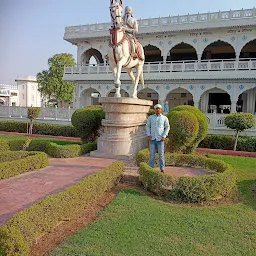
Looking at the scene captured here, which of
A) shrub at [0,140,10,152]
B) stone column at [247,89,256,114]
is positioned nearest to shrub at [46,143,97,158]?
shrub at [0,140,10,152]

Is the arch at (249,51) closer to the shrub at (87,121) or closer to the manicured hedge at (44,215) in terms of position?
the shrub at (87,121)

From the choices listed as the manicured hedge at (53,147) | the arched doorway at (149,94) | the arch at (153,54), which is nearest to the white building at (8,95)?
the arch at (153,54)

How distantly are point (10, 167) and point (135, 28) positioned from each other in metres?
5.97

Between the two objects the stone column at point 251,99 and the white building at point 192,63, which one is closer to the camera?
the white building at point 192,63

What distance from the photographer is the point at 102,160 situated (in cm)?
773

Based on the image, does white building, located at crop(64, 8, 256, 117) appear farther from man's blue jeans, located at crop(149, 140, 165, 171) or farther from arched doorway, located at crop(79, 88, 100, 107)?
man's blue jeans, located at crop(149, 140, 165, 171)

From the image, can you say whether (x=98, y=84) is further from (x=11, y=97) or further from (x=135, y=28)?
(x=11, y=97)

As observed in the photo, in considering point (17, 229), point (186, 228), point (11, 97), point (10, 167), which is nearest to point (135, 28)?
point (10, 167)

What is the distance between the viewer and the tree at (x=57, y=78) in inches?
1380

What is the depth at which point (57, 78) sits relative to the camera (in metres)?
35.4

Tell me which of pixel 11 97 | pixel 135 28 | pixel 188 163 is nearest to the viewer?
pixel 188 163

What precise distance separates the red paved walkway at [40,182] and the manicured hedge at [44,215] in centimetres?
59

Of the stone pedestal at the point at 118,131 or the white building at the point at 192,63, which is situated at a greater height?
the white building at the point at 192,63

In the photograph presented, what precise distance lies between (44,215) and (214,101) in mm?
20658
